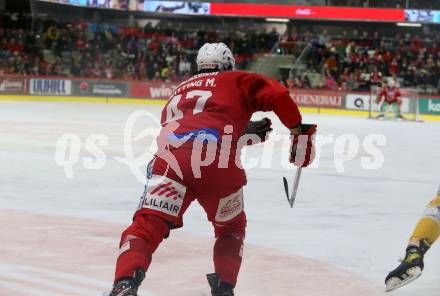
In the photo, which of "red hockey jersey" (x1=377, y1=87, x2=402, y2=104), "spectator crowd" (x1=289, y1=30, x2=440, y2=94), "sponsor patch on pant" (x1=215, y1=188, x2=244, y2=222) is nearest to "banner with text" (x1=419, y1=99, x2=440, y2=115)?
"spectator crowd" (x1=289, y1=30, x2=440, y2=94)

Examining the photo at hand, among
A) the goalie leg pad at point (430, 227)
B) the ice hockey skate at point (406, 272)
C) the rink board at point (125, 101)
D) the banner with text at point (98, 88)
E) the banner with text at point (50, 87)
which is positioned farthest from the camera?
the banner with text at point (98, 88)

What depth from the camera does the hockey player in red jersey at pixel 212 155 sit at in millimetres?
3271

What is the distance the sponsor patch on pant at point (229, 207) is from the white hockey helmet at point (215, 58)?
2.01 feet

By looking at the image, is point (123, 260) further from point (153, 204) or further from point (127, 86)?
point (127, 86)

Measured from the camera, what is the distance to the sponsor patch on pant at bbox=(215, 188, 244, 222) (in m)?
3.41

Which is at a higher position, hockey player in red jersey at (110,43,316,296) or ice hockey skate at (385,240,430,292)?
hockey player in red jersey at (110,43,316,296)

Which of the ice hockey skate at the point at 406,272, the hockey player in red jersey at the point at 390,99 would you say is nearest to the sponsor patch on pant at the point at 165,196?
the ice hockey skate at the point at 406,272

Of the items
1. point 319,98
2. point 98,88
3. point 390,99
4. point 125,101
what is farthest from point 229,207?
point 98,88

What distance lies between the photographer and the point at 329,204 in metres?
6.64

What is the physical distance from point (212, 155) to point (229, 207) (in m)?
0.25

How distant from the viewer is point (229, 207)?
11.3 feet

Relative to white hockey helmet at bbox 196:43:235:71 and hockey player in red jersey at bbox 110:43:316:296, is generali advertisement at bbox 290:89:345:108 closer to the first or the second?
white hockey helmet at bbox 196:43:235:71

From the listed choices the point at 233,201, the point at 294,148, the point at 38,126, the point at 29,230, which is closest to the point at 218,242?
the point at 233,201

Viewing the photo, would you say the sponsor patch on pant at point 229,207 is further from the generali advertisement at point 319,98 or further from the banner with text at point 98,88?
the banner with text at point 98,88
